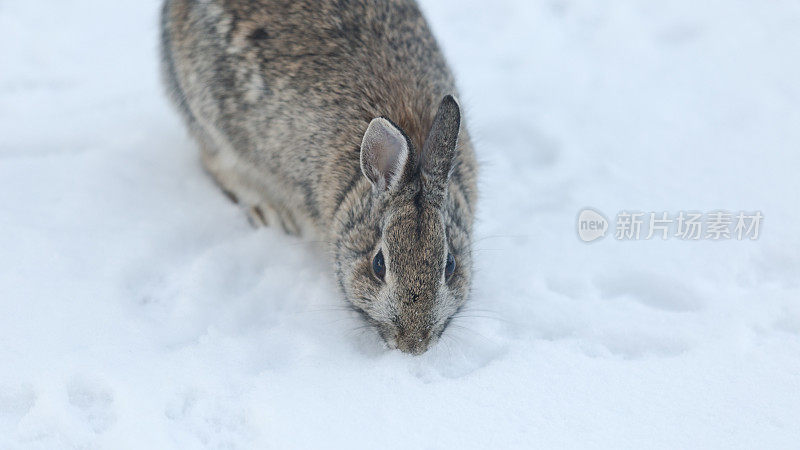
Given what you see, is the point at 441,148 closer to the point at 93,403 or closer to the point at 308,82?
the point at 308,82

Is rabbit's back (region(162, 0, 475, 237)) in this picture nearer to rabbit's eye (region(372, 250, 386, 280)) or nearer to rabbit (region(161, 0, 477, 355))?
rabbit (region(161, 0, 477, 355))

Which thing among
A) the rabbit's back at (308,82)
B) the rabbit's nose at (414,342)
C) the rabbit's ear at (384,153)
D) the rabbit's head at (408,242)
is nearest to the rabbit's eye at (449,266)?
the rabbit's head at (408,242)

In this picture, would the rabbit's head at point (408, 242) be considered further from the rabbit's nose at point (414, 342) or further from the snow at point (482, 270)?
the snow at point (482, 270)

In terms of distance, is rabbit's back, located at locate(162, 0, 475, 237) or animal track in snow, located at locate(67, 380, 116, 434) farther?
rabbit's back, located at locate(162, 0, 475, 237)

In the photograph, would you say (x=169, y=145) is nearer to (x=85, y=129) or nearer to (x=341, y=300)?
(x=85, y=129)

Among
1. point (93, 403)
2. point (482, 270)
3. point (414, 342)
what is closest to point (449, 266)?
point (414, 342)

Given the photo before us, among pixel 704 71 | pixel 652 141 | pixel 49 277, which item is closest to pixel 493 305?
pixel 652 141

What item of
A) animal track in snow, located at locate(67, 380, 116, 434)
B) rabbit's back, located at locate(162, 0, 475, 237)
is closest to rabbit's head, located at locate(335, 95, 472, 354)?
rabbit's back, located at locate(162, 0, 475, 237)
